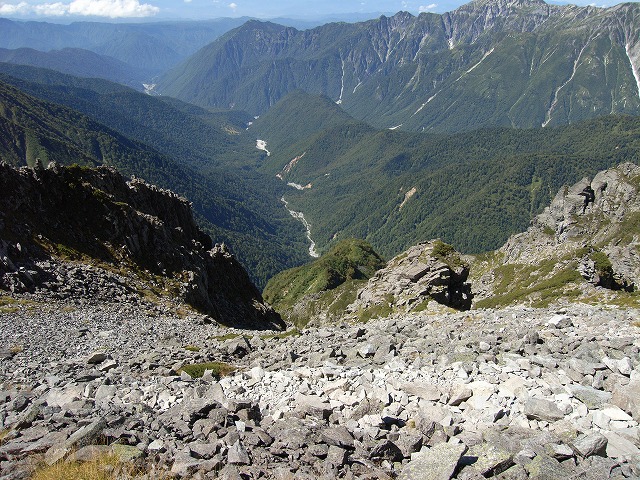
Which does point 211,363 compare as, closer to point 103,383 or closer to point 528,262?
point 103,383

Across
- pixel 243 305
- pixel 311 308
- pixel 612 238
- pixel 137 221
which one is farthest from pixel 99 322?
pixel 612 238

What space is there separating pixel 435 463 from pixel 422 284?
62436 mm

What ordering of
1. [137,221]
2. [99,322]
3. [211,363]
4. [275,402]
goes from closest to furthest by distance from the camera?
[275,402] < [211,363] < [99,322] < [137,221]

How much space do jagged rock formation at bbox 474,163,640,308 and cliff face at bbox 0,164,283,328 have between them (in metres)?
60.8

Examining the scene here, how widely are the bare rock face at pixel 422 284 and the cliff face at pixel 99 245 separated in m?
22.3

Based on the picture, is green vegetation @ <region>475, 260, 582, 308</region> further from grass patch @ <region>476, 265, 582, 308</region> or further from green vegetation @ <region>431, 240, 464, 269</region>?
green vegetation @ <region>431, 240, 464, 269</region>

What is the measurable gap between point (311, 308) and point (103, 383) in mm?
136817

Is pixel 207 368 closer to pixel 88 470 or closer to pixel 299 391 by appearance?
pixel 299 391

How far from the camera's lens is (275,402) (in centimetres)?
2117

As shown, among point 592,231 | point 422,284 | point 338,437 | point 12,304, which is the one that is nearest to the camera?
point 338,437

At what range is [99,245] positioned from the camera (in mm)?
61594

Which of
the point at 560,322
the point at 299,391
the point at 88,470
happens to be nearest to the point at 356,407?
the point at 299,391

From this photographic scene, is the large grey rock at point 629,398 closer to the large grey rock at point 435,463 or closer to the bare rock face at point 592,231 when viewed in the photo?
the large grey rock at point 435,463

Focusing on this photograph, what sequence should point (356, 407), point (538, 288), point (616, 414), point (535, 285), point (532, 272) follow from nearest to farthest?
point (616, 414)
point (356, 407)
point (538, 288)
point (535, 285)
point (532, 272)
